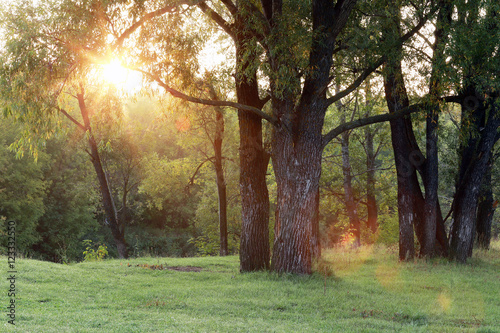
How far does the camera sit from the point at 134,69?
10.2 metres

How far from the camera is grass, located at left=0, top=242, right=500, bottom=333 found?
20.2 feet

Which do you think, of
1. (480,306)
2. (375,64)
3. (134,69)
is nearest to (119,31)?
(134,69)

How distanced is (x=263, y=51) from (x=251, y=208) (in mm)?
4566

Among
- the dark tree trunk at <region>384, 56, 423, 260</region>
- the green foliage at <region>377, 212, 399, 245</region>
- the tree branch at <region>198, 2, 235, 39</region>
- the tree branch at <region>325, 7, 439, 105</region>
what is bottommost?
the green foliage at <region>377, 212, 399, 245</region>

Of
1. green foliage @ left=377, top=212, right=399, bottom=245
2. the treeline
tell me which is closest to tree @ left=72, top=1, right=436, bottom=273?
the treeline

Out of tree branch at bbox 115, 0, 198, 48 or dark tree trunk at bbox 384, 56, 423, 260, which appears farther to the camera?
dark tree trunk at bbox 384, 56, 423, 260

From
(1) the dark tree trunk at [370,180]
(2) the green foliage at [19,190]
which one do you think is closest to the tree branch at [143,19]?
(1) the dark tree trunk at [370,180]

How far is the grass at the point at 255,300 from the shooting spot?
20.2ft

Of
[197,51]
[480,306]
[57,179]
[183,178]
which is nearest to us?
[480,306]

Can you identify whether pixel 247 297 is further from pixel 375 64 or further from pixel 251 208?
pixel 375 64

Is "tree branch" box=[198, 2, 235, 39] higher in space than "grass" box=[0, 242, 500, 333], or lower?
higher

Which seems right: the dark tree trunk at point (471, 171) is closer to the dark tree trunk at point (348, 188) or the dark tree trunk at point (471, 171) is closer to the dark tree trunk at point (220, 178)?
the dark tree trunk at point (348, 188)

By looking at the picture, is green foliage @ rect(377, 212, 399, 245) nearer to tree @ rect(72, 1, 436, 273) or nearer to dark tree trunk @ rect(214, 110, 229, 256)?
dark tree trunk @ rect(214, 110, 229, 256)

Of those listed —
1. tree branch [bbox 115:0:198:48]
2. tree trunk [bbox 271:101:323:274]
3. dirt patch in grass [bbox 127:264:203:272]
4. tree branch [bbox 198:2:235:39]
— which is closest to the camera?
tree branch [bbox 115:0:198:48]
